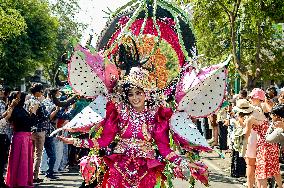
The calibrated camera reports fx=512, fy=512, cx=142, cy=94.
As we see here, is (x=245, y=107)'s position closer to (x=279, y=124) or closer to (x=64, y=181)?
(x=279, y=124)

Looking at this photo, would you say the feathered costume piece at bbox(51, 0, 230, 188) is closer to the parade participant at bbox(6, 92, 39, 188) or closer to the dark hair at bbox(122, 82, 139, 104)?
the dark hair at bbox(122, 82, 139, 104)

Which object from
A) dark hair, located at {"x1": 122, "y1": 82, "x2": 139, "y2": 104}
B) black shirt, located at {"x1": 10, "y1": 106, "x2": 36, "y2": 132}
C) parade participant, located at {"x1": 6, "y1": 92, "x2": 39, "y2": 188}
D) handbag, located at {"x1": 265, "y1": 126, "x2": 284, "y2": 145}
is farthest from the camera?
parade participant, located at {"x1": 6, "y1": 92, "x2": 39, "y2": 188}

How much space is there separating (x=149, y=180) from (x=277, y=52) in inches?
514

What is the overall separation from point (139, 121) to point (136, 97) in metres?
0.25

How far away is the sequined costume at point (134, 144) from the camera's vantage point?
505 centimetres

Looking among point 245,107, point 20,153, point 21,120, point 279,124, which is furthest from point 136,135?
point 20,153

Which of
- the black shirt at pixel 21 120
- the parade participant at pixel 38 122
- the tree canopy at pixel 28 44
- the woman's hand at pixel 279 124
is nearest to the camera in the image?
the woman's hand at pixel 279 124

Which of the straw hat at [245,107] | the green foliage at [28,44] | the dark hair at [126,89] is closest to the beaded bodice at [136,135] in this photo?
the dark hair at [126,89]

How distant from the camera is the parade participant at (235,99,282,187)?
7613 mm

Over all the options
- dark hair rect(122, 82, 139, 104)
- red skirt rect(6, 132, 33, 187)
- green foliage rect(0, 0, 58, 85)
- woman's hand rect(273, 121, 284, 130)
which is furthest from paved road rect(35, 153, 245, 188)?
green foliage rect(0, 0, 58, 85)

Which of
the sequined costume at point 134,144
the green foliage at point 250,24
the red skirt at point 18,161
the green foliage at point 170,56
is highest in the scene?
the green foliage at point 250,24

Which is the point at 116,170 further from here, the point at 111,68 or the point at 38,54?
the point at 38,54

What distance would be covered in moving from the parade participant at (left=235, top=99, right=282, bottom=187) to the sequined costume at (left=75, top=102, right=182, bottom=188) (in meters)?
2.98

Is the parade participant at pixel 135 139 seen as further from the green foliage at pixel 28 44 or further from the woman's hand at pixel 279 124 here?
the green foliage at pixel 28 44
